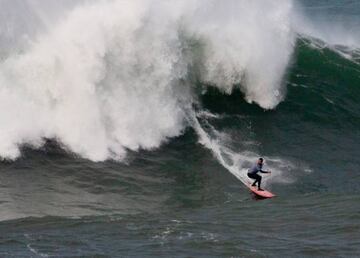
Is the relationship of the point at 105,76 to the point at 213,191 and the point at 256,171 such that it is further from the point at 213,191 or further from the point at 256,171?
the point at 256,171

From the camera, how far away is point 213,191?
18250 millimetres

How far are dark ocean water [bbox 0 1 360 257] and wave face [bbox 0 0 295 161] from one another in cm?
64

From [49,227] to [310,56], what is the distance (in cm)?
1781

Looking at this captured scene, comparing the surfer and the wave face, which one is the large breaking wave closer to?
the wave face

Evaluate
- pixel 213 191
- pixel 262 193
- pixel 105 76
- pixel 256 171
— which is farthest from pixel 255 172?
pixel 105 76

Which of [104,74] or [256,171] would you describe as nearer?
[256,171]

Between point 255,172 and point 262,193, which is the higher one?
point 255,172

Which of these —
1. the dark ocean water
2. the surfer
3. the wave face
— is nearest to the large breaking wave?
the wave face

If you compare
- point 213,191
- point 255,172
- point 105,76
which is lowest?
point 213,191

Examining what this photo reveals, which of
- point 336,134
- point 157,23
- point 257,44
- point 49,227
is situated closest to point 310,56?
point 257,44

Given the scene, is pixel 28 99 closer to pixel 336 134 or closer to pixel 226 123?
pixel 226 123

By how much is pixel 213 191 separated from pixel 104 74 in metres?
5.78

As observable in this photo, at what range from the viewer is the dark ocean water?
1316cm

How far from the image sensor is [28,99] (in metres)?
21.4
